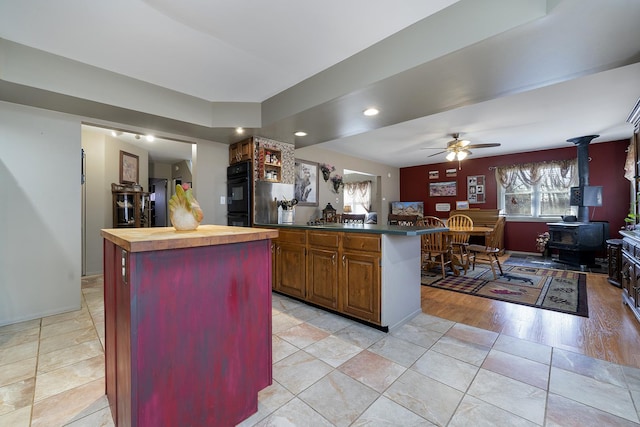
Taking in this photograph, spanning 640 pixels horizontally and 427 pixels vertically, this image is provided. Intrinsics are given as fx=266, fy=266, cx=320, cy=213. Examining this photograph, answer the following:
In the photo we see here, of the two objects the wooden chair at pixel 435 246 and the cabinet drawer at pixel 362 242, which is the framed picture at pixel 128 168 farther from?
the wooden chair at pixel 435 246

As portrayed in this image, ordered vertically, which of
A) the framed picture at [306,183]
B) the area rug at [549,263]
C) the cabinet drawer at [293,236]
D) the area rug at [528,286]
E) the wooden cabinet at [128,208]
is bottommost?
the area rug at [528,286]

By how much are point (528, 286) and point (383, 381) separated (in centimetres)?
319

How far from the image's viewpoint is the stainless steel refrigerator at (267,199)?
3.80m

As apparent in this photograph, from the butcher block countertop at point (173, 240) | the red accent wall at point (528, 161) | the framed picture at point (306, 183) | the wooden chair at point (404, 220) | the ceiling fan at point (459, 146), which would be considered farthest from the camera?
the red accent wall at point (528, 161)

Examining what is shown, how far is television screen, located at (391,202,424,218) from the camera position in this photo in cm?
780

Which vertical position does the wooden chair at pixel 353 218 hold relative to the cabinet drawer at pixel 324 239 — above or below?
above

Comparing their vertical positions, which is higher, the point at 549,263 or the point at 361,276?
the point at 361,276

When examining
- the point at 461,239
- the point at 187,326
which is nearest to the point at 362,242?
the point at 187,326

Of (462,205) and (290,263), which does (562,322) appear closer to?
(290,263)

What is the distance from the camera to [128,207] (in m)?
4.84

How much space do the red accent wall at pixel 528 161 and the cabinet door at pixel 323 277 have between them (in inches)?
229

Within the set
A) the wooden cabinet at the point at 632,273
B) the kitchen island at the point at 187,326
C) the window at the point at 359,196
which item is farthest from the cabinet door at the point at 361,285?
the window at the point at 359,196

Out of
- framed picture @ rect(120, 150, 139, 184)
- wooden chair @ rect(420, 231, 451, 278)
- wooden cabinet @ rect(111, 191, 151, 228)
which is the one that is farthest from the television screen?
framed picture @ rect(120, 150, 139, 184)

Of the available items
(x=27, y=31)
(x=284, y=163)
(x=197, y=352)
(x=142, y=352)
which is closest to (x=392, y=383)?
(x=197, y=352)
